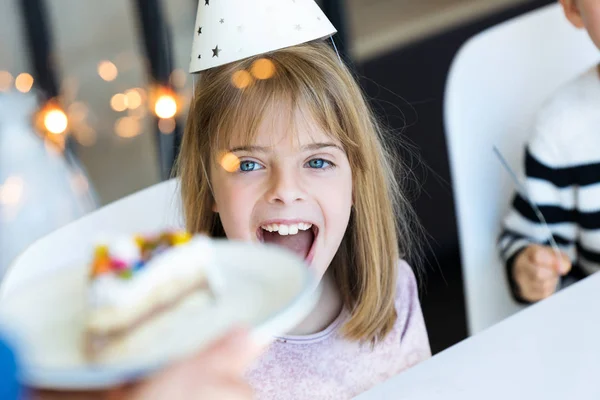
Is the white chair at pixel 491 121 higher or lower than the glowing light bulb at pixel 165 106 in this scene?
lower

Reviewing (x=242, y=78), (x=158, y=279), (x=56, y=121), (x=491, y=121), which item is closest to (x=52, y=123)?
(x=56, y=121)

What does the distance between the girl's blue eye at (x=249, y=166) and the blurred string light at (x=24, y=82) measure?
20 cm

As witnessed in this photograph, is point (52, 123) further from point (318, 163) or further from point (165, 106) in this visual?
point (318, 163)

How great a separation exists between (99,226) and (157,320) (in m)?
0.19

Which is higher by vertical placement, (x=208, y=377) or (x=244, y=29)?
(x=244, y=29)

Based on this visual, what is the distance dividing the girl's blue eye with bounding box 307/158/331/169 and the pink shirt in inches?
4.4

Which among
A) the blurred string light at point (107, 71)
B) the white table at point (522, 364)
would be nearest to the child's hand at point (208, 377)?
the white table at point (522, 364)

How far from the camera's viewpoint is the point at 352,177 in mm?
538

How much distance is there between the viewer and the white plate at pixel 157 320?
34 centimetres

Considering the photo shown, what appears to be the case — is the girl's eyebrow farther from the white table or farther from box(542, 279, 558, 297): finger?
box(542, 279, 558, 297): finger

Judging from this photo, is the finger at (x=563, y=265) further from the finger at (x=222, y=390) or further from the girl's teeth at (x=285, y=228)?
the finger at (x=222, y=390)

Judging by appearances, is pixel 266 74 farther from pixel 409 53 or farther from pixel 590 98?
pixel 409 53

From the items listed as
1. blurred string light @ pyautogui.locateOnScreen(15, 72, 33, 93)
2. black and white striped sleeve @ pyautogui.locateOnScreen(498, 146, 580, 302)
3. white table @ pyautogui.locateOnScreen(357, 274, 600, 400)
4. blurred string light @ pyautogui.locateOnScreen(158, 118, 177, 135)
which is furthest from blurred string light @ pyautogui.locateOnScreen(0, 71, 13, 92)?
black and white striped sleeve @ pyautogui.locateOnScreen(498, 146, 580, 302)

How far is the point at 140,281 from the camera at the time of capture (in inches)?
14.3
